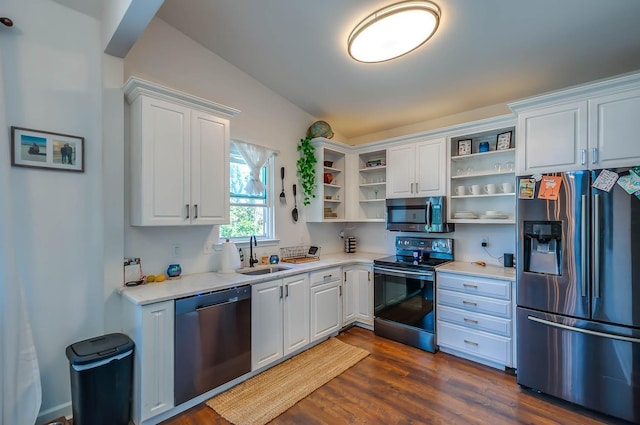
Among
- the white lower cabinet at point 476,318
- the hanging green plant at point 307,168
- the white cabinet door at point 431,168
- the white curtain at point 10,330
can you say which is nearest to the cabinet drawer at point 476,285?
the white lower cabinet at point 476,318

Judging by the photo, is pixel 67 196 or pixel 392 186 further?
pixel 392 186

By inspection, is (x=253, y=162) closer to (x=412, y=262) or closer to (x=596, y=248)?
(x=412, y=262)

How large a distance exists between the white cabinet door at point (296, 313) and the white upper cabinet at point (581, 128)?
232 cm

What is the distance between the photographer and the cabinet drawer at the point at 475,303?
262cm

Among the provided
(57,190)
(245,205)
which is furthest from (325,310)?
(57,190)

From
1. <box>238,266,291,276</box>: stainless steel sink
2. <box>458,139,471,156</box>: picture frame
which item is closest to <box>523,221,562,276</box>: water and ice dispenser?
<box>458,139,471,156</box>: picture frame

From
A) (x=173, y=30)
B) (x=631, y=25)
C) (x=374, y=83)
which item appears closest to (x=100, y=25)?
(x=173, y=30)

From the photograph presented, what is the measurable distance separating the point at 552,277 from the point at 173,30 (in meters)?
3.95

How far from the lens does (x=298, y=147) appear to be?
3814 millimetres

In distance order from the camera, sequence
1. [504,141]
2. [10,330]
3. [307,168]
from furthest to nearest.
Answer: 1. [307,168]
2. [504,141]
3. [10,330]

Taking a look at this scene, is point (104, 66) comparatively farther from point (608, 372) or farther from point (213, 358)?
point (608, 372)

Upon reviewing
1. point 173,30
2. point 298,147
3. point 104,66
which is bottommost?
point 298,147

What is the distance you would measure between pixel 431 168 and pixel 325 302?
2.03m

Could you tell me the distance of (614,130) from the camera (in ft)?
6.88
